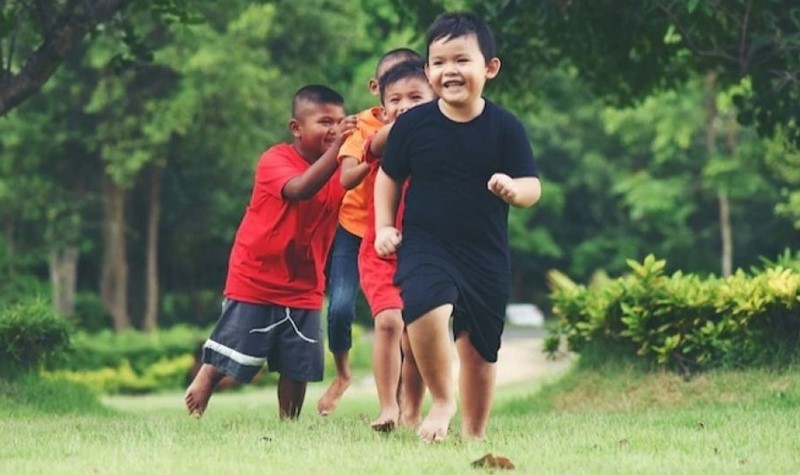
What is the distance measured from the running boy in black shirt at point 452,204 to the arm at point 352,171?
625 mm

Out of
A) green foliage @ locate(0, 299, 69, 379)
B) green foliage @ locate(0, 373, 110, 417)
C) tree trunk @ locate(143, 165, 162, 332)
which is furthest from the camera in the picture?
tree trunk @ locate(143, 165, 162, 332)

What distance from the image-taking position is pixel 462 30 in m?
6.53

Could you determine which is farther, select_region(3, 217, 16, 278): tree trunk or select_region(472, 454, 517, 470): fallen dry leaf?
select_region(3, 217, 16, 278): tree trunk

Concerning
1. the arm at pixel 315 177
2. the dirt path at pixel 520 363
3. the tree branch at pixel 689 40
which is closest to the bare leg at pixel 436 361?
the arm at pixel 315 177

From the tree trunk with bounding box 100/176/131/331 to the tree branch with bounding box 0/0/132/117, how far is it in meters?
21.2

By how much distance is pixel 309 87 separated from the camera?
27.8ft

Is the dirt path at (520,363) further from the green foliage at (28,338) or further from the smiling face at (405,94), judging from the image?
the smiling face at (405,94)

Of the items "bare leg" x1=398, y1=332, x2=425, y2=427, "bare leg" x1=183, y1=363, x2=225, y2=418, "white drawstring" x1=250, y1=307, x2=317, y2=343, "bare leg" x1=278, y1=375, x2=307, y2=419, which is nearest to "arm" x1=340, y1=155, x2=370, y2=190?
"bare leg" x1=398, y1=332, x2=425, y2=427

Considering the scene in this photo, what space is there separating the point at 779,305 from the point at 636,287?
153cm

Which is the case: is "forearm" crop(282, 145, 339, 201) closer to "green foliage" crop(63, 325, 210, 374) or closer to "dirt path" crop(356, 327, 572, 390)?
"dirt path" crop(356, 327, 572, 390)

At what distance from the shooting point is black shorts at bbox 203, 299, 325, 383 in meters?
8.65

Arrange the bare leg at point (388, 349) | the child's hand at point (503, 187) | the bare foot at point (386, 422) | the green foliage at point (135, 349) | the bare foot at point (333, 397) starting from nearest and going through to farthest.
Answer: the child's hand at point (503, 187), the bare foot at point (386, 422), the bare leg at point (388, 349), the bare foot at point (333, 397), the green foliage at point (135, 349)

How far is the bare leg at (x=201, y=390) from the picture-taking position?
8789 millimetres

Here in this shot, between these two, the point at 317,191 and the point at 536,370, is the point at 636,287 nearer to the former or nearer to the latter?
the point at 317,191
